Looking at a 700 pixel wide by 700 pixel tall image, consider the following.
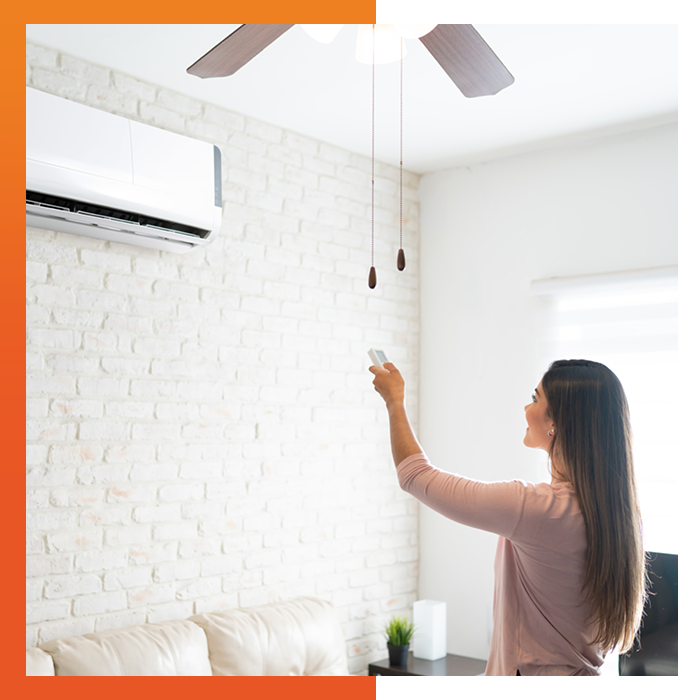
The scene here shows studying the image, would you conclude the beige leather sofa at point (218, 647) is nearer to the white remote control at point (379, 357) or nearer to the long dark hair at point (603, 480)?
the white remote control at point (379, 357)

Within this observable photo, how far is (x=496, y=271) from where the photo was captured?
3271 mm

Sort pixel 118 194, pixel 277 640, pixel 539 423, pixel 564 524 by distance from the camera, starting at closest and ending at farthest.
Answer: pixel 564 524 → pixel 539 423 → pixel 118 194 → pixel 277 640

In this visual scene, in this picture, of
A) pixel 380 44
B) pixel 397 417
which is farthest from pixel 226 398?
pixel 380 44

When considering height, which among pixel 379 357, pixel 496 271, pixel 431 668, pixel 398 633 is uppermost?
pixel 496 271

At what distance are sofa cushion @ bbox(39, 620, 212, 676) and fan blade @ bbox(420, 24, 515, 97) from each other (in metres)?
1.71

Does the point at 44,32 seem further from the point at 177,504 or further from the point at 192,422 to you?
the point at 177,504

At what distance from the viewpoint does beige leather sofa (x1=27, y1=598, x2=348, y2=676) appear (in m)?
2.11

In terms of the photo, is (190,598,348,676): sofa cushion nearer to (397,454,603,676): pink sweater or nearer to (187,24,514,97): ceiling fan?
(397,454,603,676): pink sweater

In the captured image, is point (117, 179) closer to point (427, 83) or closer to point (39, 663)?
point (427, 83)

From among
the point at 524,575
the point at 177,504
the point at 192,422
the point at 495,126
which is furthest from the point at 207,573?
the point at 495,126

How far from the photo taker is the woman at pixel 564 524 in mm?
1417

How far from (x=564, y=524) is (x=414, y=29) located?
996 mm

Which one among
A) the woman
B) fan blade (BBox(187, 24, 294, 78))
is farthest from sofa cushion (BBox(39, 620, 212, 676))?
fan blade (BBox(187, 24, 294, 78))

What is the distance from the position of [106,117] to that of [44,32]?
291 millimetres
